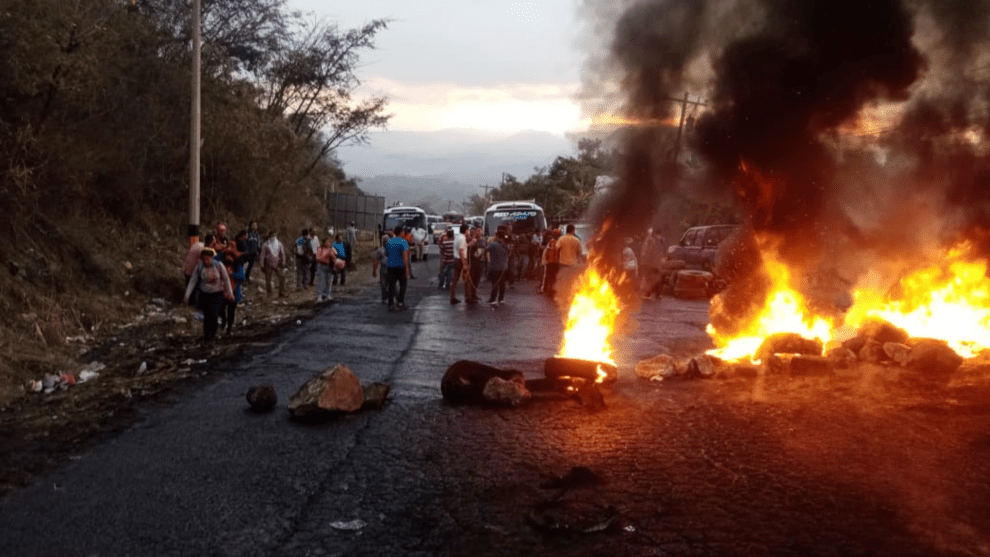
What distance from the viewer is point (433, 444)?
6.57 m

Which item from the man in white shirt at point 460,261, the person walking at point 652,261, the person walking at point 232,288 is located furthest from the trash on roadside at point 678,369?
the person walking at point 652,261

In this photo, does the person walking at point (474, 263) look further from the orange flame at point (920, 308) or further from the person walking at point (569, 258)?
the orange flame at point (920, 308)

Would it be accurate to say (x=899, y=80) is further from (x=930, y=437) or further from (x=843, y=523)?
(x=843, y=523)

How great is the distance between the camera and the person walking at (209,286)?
11992 mm

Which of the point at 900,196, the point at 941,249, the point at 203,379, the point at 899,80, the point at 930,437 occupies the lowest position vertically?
the point at 203,379

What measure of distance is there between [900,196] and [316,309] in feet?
35.7

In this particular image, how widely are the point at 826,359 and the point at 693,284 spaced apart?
36.7 ft

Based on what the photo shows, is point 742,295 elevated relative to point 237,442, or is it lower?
elevated

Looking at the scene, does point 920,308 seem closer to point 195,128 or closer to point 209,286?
point 209,286

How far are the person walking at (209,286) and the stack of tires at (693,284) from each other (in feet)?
39.3

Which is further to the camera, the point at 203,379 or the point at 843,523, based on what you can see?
the point at 203,379

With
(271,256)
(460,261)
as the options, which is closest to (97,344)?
(271,256)

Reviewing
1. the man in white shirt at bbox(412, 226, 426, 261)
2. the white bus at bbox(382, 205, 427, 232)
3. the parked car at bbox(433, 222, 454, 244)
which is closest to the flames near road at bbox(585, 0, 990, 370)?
the man in white shirt at bbox(412, 226, 426, 261)

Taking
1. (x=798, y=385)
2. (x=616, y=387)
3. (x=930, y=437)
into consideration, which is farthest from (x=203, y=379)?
(x=930, y=437)
